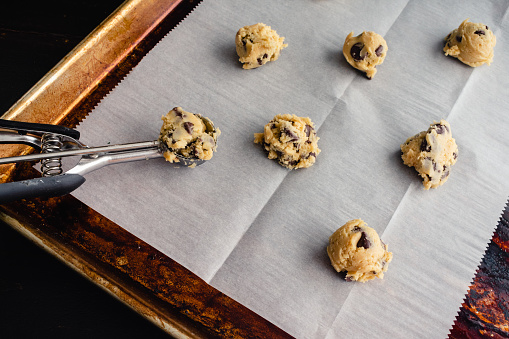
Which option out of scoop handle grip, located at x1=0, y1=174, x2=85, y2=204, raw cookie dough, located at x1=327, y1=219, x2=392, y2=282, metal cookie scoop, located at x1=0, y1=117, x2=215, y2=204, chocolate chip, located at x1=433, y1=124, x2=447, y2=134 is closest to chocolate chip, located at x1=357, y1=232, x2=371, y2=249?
raw cookie dough, located at x1=327, y1=219, x2=392, y2=282

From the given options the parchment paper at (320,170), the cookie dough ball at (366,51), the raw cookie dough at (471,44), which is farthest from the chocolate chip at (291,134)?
the raw cookie dough at (471,44)

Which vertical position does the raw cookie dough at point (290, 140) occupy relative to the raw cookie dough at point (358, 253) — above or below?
above

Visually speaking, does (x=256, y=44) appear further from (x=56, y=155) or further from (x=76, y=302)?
(x=76, y=302)

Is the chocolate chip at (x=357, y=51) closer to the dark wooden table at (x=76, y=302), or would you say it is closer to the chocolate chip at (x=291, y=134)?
the chocolate chip at (x=291, y=134)

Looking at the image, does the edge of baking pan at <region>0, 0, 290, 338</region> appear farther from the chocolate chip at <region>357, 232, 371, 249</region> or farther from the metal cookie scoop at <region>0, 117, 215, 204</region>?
the chocolate chip at <region>357, 232, 371, 249</region>

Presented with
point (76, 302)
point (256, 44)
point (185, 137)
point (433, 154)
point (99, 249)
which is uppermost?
point (256, 44)

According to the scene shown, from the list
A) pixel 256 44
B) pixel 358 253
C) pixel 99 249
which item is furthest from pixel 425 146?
pixel 99 249
